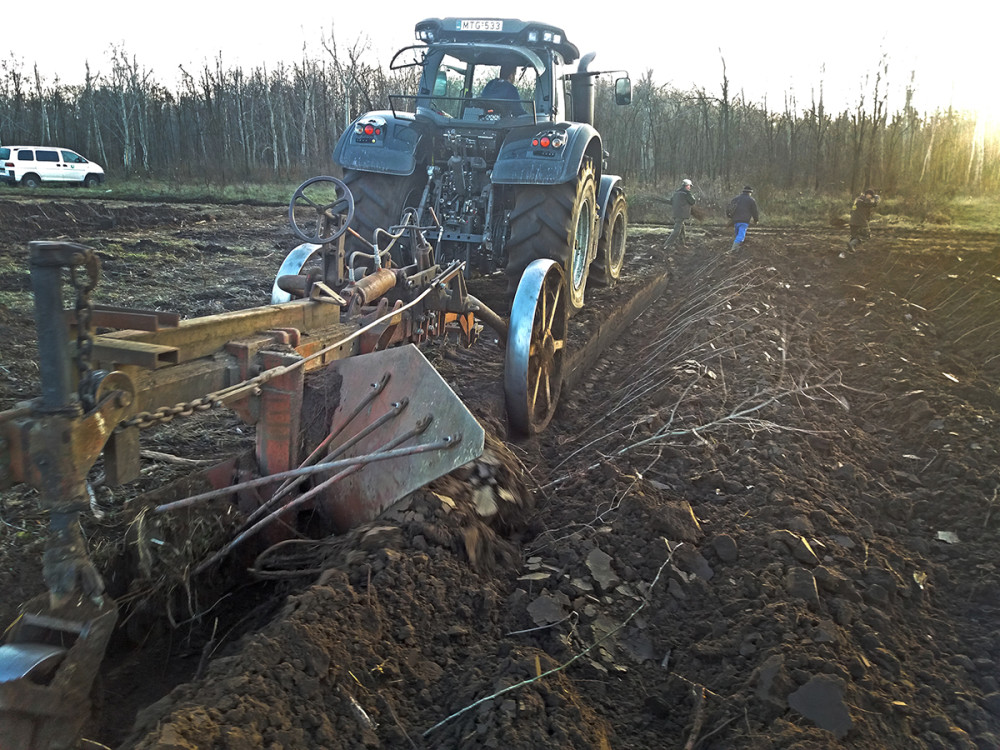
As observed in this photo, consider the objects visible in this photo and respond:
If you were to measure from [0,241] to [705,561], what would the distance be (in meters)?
12.1

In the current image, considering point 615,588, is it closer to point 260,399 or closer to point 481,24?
point 260,399

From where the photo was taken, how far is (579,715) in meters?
2.43

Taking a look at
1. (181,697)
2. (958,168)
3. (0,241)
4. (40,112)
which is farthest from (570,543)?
(40,112)

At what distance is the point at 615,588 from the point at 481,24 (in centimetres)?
519

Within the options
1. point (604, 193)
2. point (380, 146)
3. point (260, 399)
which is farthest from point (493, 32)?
point (260, 399)

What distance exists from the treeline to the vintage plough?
2111 cm

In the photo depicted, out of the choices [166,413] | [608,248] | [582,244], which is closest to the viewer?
[166,413]

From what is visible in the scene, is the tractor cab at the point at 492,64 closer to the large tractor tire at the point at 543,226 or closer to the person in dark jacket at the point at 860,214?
the large tractor tire at the point at 543,226

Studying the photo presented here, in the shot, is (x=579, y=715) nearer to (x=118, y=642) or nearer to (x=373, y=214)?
(x=118, y=642)

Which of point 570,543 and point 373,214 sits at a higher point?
point 373,214

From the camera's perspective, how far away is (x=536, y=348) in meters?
4.90

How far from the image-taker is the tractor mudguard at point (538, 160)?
19.9 ft

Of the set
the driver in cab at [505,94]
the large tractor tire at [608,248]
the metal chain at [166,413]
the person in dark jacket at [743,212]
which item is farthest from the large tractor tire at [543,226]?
the person in dark jacket at [743,212]

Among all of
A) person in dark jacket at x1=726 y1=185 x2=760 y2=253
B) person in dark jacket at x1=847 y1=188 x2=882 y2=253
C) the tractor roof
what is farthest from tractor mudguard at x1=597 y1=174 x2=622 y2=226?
person in dark jacket at x1=847 y1=188 x2=882 y2=253
